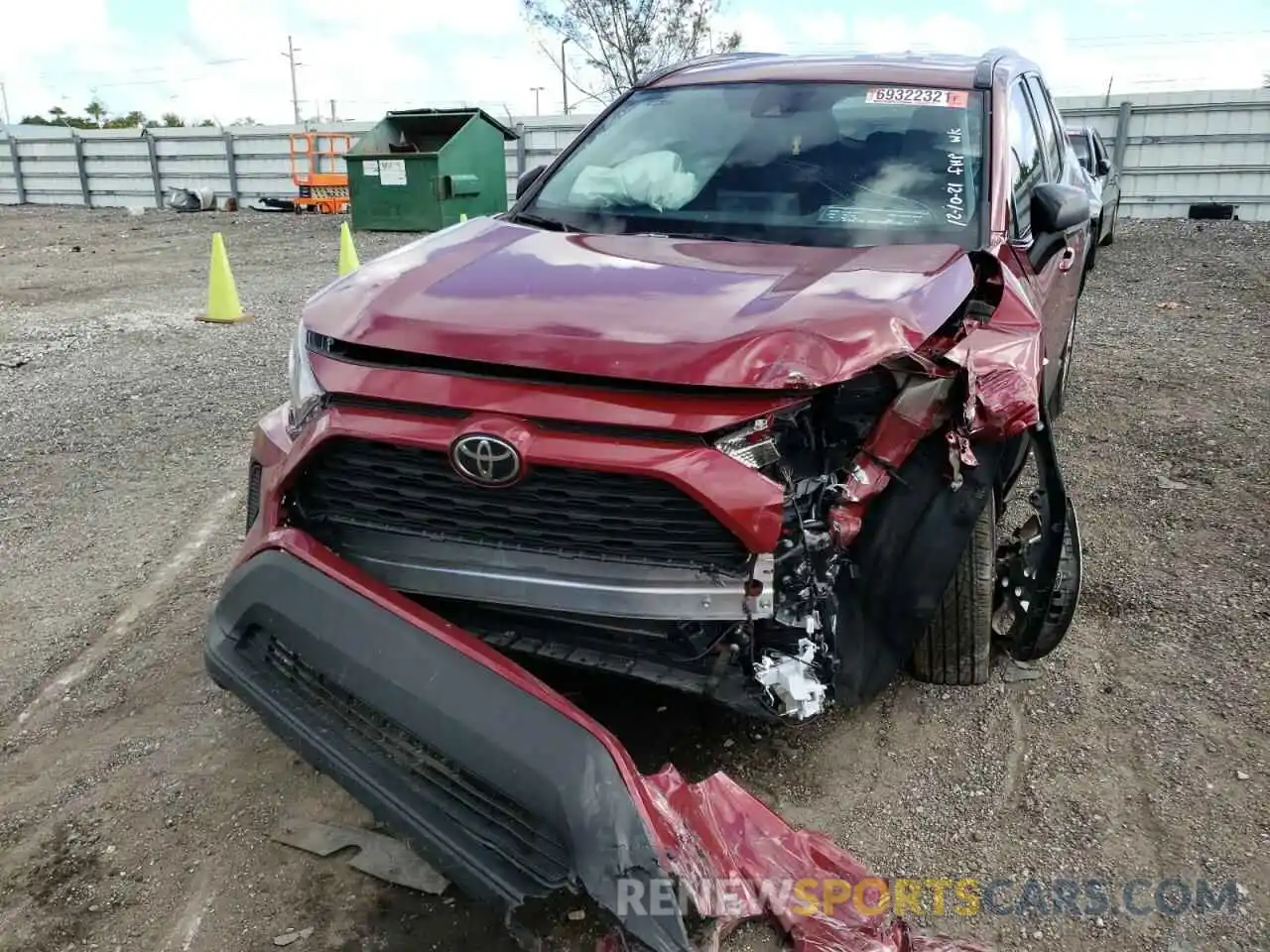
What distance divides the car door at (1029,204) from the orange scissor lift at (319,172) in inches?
671

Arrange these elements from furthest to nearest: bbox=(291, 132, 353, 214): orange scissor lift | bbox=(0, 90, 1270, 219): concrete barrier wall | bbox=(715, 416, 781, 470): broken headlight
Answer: bbox=(291, 132, 353, 214): orange scissor lift, bbox=(0, 90, 1270, 219): concrete barrier wall, bbox=(715, 416, 781, 470): broken headlight

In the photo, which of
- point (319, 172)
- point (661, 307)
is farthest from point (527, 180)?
point (319, 172)

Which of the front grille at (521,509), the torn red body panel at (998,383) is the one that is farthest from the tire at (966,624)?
the front grille at (521,509)

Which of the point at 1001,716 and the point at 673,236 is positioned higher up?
the point at 673,236

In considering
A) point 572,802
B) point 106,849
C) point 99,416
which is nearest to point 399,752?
point 572,802

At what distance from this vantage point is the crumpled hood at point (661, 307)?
2.05 m

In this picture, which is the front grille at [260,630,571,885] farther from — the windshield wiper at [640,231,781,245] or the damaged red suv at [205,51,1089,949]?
the windshield wiper at [640,231,781,245]

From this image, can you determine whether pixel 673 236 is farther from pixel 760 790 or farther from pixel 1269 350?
pixel 1269 350

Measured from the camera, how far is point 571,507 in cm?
210

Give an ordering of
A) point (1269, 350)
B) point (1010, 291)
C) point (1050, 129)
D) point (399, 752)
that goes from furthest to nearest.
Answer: point (1269, 350)
point (1050, 129)
point (1010, 291)
point (399, 752)

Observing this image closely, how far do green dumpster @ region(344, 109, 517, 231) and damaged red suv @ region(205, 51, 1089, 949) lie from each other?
12.4 metres

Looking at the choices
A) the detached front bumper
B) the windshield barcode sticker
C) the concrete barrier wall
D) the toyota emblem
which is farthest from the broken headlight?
the concrete barrier wall

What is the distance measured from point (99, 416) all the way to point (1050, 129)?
5193mm

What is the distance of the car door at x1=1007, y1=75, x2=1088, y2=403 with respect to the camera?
3.10 metres
